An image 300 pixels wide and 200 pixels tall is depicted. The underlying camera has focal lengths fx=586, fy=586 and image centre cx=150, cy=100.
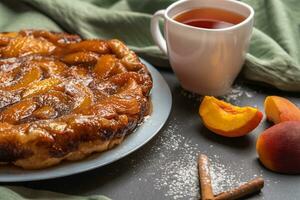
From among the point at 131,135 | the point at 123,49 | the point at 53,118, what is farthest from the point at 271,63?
the point at 53,118

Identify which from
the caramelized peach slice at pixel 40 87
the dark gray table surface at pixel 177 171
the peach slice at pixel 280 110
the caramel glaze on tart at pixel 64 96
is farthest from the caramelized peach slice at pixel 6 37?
the peach slice at pixel 280 110

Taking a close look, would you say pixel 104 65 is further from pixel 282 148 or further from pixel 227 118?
pixel 282 148

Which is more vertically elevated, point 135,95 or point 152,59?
point 135,95

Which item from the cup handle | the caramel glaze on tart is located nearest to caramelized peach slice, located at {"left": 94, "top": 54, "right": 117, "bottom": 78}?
the caramel glaze on tart

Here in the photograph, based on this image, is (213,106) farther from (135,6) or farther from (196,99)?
(135,6)

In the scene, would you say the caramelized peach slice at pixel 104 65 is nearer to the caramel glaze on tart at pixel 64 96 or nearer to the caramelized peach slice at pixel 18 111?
the caramel glaze on tart at pixel 64 96

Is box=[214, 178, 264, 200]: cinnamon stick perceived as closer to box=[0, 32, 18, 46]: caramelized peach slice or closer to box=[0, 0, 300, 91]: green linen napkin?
box=[0, 0, 300, 91]: green linen napkin

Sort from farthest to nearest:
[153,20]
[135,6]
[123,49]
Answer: [135,6], [153,20], [123,49]
